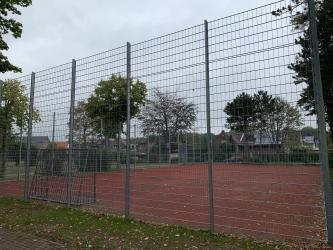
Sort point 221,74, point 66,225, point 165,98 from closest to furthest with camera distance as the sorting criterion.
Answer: point 221,74 < point 66,225 < point 165,98

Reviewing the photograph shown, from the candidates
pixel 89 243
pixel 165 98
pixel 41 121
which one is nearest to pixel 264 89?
pixel 165 98

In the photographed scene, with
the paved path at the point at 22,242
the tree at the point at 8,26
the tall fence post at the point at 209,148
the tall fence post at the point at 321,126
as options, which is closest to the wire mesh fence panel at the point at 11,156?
the tree at the point at 8,26

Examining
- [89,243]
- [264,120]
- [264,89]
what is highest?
[264,89]

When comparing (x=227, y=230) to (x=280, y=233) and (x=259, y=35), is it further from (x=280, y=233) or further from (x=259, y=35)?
(x=259, y=35)

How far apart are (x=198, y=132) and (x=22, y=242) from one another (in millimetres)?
3603

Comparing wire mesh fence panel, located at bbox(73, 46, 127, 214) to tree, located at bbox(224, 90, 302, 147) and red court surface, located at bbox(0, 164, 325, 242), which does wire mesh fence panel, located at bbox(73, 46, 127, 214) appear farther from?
tree, located at bbox(224, 90, 302, 147)

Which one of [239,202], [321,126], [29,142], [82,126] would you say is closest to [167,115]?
[321,126]

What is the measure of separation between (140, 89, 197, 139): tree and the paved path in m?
3.15

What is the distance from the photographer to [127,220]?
7.46 meters

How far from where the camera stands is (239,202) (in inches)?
408

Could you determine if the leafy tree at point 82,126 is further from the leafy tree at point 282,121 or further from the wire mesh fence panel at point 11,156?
the leafy tree at point 282,121

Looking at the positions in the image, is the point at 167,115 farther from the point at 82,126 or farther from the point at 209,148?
the point at 82,126

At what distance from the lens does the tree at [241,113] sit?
20.6 ft

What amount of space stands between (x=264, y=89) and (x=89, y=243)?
3.81 meters
